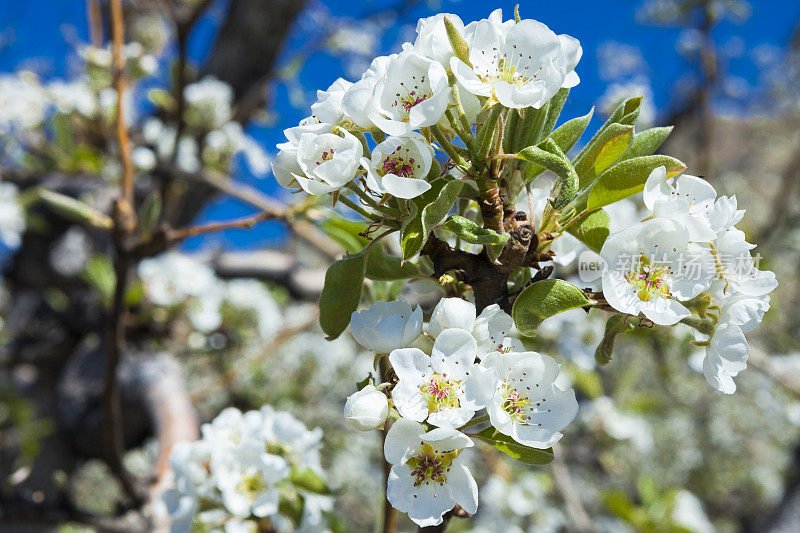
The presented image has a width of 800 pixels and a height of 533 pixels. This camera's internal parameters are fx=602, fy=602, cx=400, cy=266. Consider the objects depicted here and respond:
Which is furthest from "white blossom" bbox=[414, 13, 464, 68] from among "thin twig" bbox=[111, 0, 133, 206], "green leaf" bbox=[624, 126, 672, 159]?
"thin twig" bbox=[111, 0, 133, 206]

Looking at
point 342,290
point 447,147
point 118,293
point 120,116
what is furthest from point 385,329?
point 120,116

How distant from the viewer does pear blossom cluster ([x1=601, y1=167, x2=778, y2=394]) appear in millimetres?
517

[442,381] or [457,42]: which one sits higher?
[457,42]

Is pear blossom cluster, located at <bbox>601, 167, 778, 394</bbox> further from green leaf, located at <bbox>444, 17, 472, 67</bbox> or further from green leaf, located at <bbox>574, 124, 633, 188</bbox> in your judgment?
green leaf, located at <bbox>444, 17, 472, 67</bbox>

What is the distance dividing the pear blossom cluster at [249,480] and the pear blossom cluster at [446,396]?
0.33 meters

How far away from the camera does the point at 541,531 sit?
2408 mm

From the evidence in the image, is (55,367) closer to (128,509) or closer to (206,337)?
(206,337)

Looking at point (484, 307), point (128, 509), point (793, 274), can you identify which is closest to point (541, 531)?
point (128, 509)

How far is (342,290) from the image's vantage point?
0.58 m

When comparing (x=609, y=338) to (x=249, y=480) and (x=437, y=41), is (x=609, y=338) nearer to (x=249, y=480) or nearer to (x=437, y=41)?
(x=437, y=41)

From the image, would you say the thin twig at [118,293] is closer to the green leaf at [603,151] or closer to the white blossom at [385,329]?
the white blossom at [385,329]

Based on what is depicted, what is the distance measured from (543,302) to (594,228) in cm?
11

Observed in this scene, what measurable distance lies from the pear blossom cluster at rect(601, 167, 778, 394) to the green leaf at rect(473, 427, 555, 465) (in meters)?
0.14

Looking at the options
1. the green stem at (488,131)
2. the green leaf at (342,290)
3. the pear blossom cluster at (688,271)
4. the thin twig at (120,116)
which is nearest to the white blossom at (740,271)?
the pear blossom cluster at (688,271)
